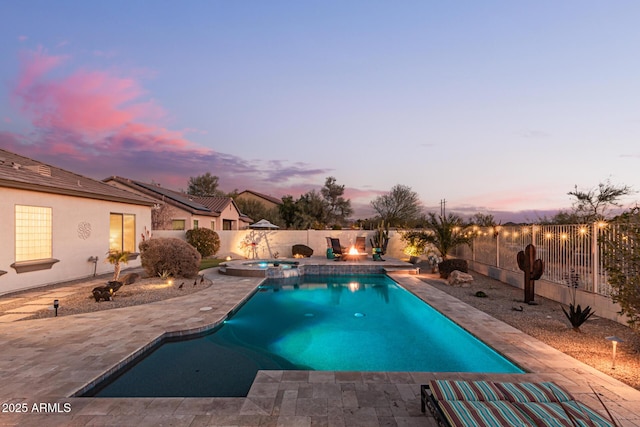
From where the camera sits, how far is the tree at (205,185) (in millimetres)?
49906

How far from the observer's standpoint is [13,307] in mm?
7469

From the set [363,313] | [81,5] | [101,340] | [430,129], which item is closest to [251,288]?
[363,313]

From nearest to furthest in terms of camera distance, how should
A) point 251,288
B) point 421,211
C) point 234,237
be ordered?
point 251,288, point 234,237, point 421,211

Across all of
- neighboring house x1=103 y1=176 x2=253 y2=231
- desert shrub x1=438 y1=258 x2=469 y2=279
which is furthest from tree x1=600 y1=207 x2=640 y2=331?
neighboring house x1=103 y1=176 x2=253 y2=231

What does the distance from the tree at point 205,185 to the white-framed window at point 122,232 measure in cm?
3618

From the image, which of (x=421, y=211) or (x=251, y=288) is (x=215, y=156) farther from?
(x=421, y=211)

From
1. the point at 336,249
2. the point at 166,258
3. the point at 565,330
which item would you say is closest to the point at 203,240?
the point at 166,258

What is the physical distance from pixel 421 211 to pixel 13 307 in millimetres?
36027

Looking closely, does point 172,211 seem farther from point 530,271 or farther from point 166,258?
point 530,271

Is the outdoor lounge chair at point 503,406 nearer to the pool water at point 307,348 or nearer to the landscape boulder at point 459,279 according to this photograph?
the pool water at point 307,348

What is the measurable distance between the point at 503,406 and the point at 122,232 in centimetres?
1515

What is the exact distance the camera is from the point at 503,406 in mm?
2789

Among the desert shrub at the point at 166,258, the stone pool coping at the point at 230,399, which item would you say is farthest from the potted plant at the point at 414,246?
the desert shrub at the point at 166,258

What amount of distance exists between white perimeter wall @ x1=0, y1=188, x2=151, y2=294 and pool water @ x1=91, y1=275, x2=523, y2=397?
20.9 ft
